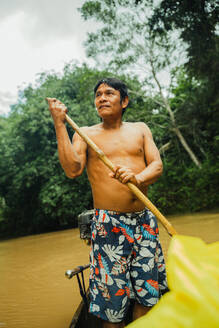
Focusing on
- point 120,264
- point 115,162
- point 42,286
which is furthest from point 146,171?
point 42,286

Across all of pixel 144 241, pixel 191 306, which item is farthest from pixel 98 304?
pixel 191 306

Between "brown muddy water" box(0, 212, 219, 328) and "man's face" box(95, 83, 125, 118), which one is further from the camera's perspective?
"brown muddy water" box(0, 212, 219, 328)

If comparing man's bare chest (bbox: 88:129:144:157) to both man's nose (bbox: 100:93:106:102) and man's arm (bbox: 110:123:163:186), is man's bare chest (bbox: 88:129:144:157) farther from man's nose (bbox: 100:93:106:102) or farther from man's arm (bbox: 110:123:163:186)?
man's nose (bbox: 100:93:106:102)

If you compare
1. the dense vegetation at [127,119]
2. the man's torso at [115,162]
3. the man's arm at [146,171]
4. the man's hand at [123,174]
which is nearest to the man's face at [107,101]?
the man's torso at [115,162]

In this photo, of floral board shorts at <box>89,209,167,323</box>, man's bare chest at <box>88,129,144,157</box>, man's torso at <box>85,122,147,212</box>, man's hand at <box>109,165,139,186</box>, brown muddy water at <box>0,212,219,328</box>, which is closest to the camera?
Result: man's hand at <box>109,165,139,186</box>

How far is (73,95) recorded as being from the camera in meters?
16.0

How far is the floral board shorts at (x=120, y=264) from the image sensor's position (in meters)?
1.61

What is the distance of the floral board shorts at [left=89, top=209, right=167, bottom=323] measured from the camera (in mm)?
1608

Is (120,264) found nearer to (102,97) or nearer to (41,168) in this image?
(102,97)

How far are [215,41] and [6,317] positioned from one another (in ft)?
30.6

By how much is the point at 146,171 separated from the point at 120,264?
0.55 m

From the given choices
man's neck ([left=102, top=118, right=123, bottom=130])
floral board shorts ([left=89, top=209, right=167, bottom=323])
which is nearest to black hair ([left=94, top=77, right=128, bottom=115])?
man's neck ([left=102, top=118, right=123, bottom=130])

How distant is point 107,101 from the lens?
1.87m

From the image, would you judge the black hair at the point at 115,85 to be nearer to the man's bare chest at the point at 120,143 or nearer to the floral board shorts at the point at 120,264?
the man's bare chest at the point at 120,143
